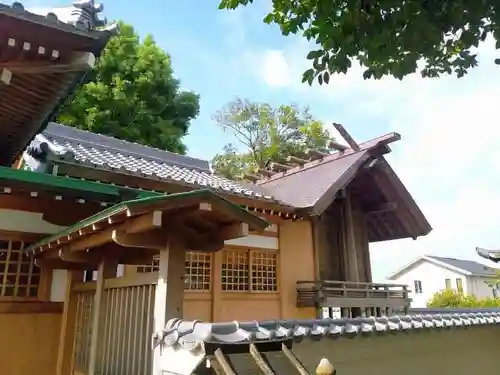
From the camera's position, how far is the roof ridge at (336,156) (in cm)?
1038

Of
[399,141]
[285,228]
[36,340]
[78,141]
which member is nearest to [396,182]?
[399,141]

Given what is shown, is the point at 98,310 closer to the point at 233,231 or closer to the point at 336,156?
the point at 233,231

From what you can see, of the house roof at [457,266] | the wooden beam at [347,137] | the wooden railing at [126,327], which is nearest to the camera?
the wooden railing at [126,327]

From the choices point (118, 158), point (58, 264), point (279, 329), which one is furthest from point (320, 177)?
point (279, 329)

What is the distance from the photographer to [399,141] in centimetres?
1054

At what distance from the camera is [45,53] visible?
4.20 meters

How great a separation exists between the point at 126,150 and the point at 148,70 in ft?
37.9

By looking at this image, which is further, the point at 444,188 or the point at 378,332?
the point at 444,188

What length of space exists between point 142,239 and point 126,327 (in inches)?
41.1

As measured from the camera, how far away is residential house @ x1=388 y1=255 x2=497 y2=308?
100 feet

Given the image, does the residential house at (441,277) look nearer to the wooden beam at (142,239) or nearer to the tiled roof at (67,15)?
the tiled roof at (67,15)

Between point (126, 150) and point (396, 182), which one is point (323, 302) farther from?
point (126, 150)

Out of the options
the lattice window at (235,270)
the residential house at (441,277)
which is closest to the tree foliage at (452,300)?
the residential house at (441,277)

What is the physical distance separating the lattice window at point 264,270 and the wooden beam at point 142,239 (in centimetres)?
553
